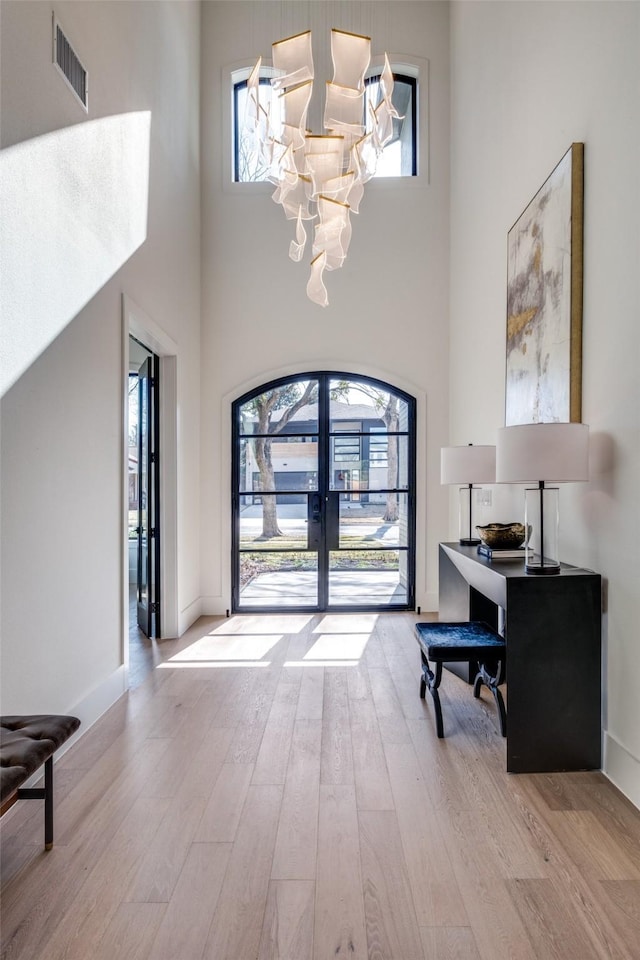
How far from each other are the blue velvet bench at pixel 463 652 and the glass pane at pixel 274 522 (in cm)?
260

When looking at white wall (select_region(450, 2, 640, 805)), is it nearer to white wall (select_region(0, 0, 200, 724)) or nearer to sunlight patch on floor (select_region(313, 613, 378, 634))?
sunlight patch on floor (select_region(313, 613, 378, 634))

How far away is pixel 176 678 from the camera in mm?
3814

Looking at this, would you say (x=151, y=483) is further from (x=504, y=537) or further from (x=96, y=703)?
(x=504, y=537)

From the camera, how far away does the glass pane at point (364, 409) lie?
19.0ft

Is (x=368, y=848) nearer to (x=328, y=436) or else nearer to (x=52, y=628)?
(x=52, y=628)

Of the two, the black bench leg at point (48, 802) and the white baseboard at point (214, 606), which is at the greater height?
the black bench leg at point (48, 802)

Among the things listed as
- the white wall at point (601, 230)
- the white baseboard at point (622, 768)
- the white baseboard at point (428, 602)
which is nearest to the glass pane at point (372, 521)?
the white baseboard at point (428, 602)

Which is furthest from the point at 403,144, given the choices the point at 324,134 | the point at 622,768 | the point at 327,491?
the point at 622,768

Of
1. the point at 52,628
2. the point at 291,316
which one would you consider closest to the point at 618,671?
the point at 52,628

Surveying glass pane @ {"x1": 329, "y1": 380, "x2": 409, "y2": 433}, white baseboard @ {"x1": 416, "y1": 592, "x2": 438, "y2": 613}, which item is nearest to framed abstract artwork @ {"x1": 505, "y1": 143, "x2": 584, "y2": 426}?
glass pane @ {"x1": 329, "y1": 380, "x2": 409, "y2": 433}

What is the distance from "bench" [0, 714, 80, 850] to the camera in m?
1.67

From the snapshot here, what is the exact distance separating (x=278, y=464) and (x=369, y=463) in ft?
3.15

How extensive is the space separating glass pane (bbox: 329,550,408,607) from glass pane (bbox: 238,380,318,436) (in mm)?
1427

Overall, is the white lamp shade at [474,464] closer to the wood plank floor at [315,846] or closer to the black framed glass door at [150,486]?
the wood plank floor at [315,846]
